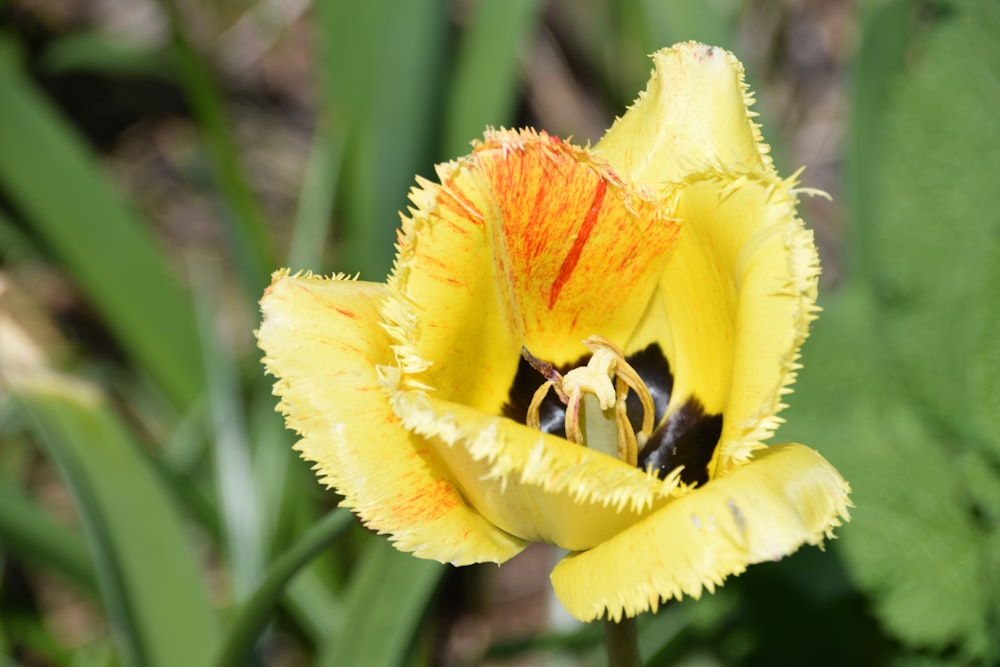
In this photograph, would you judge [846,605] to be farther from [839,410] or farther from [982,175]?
[982,175]

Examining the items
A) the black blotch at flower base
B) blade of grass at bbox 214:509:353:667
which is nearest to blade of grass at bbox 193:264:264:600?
blade of grass at bbox 214:509:353:667

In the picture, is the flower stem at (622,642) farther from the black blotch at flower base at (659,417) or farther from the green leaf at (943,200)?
the green leaf at (943,200)

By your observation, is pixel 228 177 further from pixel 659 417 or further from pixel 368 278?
pixel 659 417

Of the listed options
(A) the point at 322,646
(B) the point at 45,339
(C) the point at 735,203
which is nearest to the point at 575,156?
(C) the point at 735,203

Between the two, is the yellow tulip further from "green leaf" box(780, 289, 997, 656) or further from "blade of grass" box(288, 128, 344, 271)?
"blade of grass" box(288, 128, 344, 271)

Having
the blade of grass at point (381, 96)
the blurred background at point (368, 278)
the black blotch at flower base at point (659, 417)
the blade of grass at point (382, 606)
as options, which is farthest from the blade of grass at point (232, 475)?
the black blotch at flower base at point (659, 417)

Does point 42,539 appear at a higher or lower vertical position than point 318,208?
lower

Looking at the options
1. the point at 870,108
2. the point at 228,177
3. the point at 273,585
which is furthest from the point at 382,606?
the point at 870,108

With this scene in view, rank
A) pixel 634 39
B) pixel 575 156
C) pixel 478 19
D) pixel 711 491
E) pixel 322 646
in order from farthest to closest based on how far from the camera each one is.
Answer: pixel 634 39
pixel 478 19
pixel 322 646
pixel 575 156
pixel 711 491
